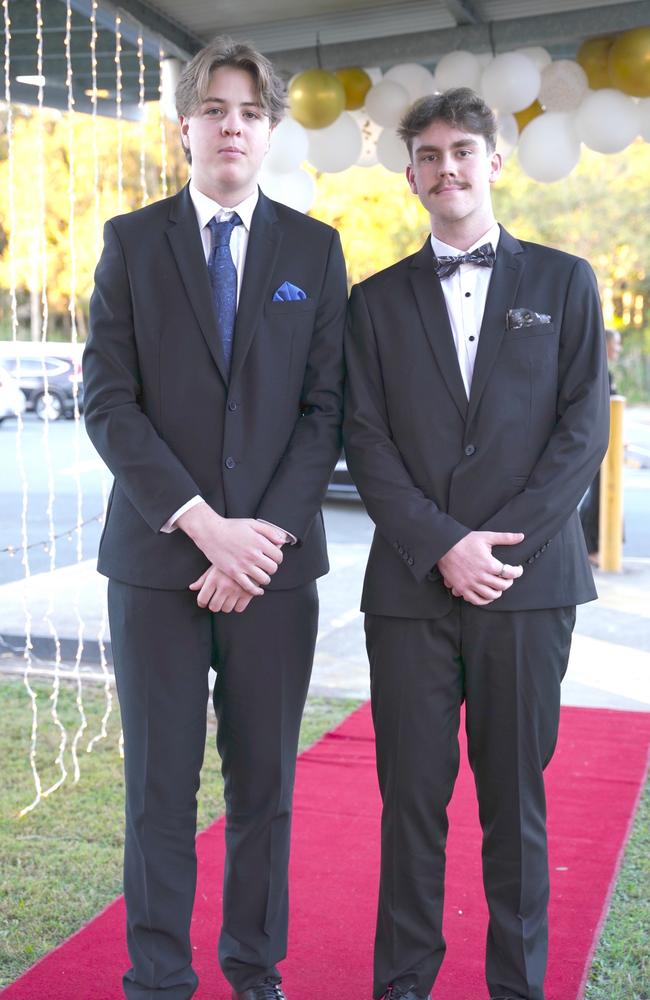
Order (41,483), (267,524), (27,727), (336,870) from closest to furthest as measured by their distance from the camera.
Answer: (267,524), (336,870), (27,727), (41,483)

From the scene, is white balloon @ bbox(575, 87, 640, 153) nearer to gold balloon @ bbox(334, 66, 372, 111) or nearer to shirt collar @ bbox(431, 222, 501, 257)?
gold balloon @ bbox(334, 66, 372, 111)

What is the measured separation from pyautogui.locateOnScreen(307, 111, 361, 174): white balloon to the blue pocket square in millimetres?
3848

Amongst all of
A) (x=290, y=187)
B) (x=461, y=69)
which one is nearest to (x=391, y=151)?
(x=290, y=187)

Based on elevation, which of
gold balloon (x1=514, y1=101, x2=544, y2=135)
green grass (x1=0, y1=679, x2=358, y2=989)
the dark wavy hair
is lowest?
green grass (x1=0, y1=679, x2=358, y2=989)

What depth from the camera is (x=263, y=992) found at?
2496mm

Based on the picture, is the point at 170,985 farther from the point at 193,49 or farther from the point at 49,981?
the point at 193,49

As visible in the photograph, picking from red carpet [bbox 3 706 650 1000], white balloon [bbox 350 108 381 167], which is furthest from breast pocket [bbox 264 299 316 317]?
white balloon [bbox 350 108 381 167]

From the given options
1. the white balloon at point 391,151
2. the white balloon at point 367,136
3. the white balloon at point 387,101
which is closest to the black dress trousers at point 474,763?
the white balloon at point 387,101

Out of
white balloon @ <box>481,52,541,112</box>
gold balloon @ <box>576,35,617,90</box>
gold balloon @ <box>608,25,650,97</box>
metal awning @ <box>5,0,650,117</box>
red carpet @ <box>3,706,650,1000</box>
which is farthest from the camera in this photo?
Result: gold balloon @ <box>576,35,617,90</box>

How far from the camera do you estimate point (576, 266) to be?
246 centimetres

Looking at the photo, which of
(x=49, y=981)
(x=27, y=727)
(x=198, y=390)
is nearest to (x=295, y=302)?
(x=198, y=390)

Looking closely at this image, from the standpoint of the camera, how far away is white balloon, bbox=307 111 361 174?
604 cm

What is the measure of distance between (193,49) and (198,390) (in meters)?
3.18

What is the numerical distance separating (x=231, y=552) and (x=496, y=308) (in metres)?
0.76
